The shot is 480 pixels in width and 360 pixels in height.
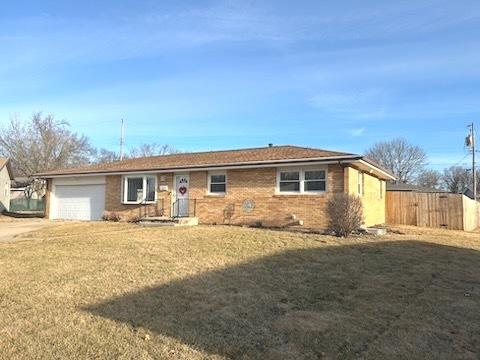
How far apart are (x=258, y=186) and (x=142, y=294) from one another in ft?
40.7

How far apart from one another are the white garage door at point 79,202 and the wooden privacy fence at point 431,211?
15979 millimetres

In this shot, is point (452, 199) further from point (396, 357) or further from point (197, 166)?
point (396, 357)

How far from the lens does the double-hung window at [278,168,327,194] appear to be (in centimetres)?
1853

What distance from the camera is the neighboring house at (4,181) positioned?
130 feet

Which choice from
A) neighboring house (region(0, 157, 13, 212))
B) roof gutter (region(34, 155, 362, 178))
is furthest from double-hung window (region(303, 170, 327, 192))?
neighboring house (region(0, 157, 13, 212))


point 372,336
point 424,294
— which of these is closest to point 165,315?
point 372,336

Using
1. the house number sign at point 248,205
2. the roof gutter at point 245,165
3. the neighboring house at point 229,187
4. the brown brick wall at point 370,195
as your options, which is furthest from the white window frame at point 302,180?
the house number sign at point 248,205

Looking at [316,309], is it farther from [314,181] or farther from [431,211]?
[431,211]

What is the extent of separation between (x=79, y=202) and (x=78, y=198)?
0.25 metres

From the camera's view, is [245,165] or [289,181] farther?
[245,165]

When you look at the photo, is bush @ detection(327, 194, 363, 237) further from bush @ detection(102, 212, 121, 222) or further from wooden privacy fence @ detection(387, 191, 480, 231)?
bush @ detection(102, 212, 121, 222)

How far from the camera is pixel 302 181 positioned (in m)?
18.9

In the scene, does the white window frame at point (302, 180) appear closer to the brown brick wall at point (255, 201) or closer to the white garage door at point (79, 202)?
the brown brick wall at point (255, 201)

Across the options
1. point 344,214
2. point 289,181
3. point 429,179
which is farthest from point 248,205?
point 429,179
